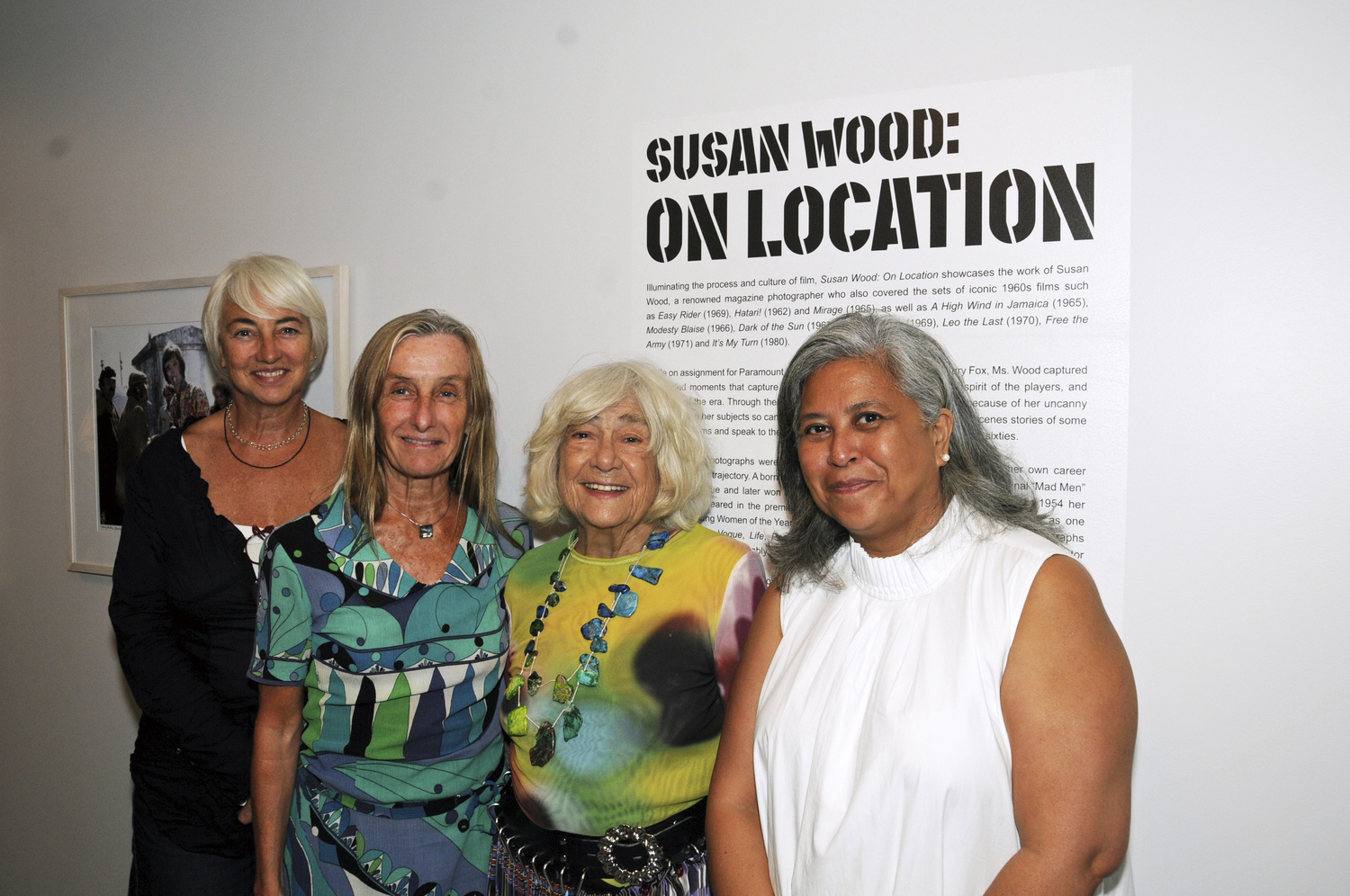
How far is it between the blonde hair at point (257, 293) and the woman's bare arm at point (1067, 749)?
6.41 feet

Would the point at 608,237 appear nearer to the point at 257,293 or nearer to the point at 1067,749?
the point at 257,293

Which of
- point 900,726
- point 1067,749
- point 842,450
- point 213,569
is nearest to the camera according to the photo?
point 1067,749

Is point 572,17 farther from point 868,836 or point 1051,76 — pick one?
point 868,836

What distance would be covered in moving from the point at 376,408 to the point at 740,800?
3.77ft

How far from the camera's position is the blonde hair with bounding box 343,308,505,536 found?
198 centimetres

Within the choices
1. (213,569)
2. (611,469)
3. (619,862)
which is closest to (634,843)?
(619,862)

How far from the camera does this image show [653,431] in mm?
1979

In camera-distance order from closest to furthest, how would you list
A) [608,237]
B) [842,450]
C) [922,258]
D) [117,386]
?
[842,450]
[922,258]
[608,237]
[117,386]

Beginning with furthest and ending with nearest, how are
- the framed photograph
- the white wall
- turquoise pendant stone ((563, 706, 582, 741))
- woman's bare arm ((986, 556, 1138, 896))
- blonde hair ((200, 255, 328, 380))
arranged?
the framed photograph
blonde hair ((200, 255, 328, 380))
turquoise pendant stone ((563, 706, 582, 741))
the white wall
woman's bare arm ((986, 556, 1138, 896))

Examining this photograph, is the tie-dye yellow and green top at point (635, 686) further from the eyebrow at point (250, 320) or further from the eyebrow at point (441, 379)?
the eyebrow at point (250, 320)

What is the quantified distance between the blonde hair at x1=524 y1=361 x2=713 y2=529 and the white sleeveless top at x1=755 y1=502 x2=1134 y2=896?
444 mm

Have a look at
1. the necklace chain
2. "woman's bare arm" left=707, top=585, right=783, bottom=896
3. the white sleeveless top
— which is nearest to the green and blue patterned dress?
the necklace chain

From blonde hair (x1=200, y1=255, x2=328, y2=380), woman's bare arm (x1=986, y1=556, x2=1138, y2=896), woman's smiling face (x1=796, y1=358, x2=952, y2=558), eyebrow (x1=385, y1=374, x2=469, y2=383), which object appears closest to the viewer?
woman's bare arm (x1=986, y1=556, x2=1138, y2=896)

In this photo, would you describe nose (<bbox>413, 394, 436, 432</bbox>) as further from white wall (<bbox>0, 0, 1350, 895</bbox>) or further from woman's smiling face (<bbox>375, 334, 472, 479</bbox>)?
white wall (<bbox>0, 0, 1350, 895</bbox>)
